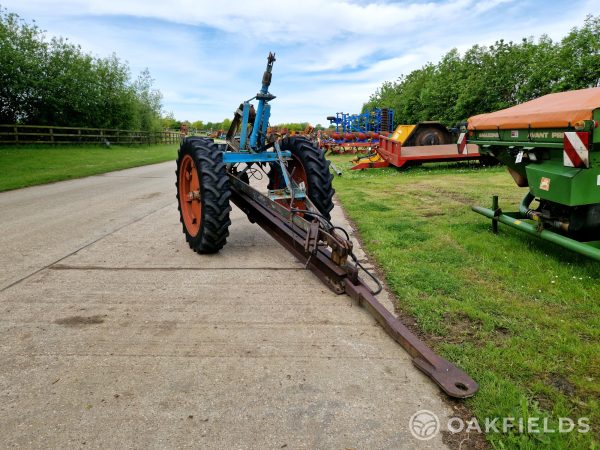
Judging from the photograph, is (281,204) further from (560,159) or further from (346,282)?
(560,159)

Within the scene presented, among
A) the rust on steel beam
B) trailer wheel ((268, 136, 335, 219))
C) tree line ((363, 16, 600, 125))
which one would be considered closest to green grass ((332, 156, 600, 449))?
the rust on steel beam

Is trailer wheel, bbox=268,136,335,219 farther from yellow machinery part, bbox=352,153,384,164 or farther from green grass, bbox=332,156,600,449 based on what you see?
yellow machinery part, bbox=352,153,384,164

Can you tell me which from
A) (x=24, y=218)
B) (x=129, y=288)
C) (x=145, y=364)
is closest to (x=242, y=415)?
(x=145, y=364)

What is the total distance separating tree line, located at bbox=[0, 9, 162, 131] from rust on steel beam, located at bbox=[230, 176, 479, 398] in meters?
29.2

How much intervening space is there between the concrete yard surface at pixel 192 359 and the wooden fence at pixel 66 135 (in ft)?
78.7

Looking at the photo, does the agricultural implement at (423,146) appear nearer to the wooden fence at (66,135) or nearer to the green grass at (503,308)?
the green grass at (503,308)

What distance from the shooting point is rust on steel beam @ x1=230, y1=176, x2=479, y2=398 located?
239 centimetres

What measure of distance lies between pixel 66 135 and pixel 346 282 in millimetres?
29435

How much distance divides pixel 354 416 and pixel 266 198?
293 cm

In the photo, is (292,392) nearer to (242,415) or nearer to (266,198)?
(242,415)

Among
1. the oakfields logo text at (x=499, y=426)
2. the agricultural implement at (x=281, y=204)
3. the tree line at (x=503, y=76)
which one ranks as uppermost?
the tree line at (x=503, y=76)

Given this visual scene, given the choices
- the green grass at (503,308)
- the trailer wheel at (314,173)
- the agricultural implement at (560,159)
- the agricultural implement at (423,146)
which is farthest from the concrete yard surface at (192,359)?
the agricultural implement at (423,146)

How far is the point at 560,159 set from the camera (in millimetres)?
4016

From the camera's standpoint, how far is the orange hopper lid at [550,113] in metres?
3.62
